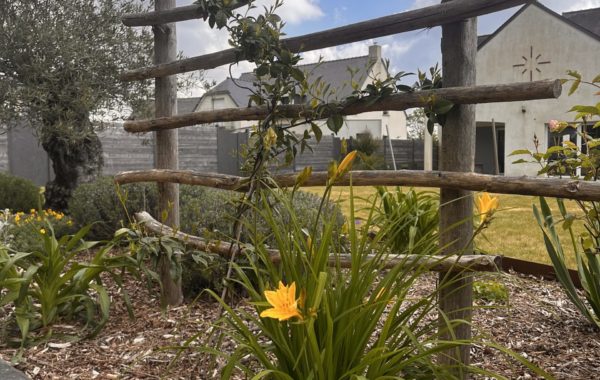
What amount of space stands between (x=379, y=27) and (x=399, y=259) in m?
1.07

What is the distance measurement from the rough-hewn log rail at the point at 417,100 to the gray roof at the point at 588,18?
16541mm

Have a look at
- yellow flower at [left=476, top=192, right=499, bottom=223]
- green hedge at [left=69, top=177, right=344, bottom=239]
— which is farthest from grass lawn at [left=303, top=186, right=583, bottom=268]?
yellow flower at [left=476, top=192, right=499, bottom=223]

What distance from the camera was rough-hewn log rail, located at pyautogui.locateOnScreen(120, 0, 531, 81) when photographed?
210 centimetres

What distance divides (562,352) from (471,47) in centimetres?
143

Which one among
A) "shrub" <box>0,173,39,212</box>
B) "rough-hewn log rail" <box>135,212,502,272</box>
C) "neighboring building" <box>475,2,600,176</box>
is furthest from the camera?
"neighboring building" <box>475,2,600,176</box>

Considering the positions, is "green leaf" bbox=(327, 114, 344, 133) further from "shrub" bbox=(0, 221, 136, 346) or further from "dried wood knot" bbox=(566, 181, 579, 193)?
"shrub" bbox=(0, 221, 136, 346)

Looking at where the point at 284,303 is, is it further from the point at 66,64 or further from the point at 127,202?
the point at 66,64

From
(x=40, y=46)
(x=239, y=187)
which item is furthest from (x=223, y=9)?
(x=40, y=46)

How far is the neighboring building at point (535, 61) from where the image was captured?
14875mm

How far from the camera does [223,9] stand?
2.77 m

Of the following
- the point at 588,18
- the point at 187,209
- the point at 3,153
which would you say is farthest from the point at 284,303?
the point at 588,18

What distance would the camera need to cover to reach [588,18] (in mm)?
17062

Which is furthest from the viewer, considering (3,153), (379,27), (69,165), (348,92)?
(348,92)

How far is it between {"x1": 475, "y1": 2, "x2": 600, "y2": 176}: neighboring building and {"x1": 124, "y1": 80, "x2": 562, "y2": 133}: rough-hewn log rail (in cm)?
1326
